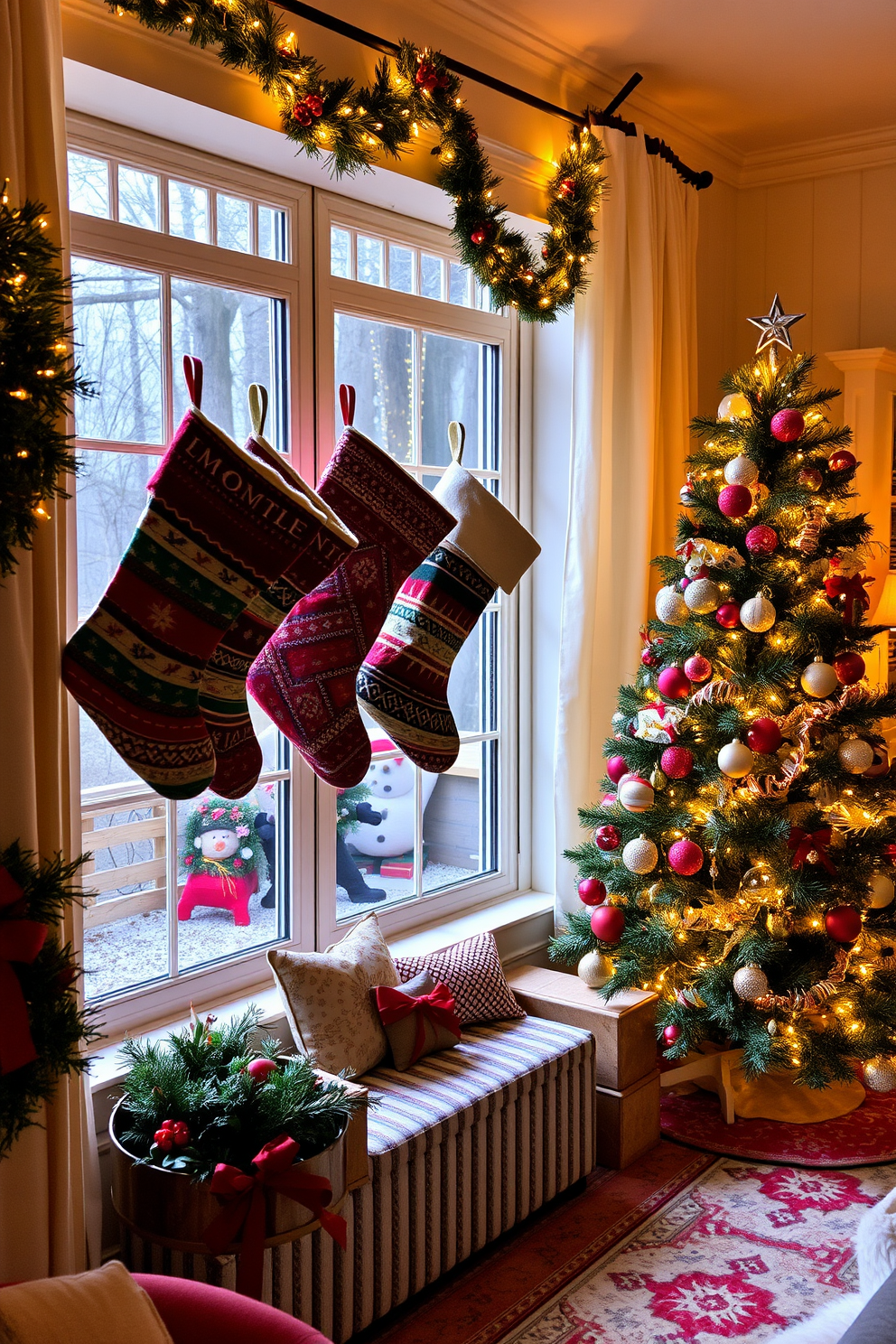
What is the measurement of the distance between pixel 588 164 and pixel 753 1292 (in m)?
2.65

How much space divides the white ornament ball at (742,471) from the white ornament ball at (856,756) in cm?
69

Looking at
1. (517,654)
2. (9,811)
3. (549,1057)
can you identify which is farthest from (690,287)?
(9,811)

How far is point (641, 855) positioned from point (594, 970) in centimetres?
32

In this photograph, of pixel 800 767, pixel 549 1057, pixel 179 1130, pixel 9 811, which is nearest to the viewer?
pixel 9 811

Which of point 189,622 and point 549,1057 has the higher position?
point 189,622

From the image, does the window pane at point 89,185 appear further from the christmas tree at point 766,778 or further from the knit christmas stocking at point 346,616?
the christmas tree at point 766,778

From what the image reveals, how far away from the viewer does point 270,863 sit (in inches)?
105

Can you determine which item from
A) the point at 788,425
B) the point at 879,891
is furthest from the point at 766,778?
the point at 788,425

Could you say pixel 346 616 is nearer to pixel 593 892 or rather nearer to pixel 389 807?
pixel 389 807

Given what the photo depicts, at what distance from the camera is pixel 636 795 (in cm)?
287

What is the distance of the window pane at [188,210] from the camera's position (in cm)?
238

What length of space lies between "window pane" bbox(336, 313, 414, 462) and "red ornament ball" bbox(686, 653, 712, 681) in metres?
0.90

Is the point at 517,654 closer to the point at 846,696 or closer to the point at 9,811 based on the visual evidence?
the point at 846,696

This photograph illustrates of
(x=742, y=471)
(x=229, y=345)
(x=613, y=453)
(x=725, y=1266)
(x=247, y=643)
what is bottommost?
(x=725, y=1266)
